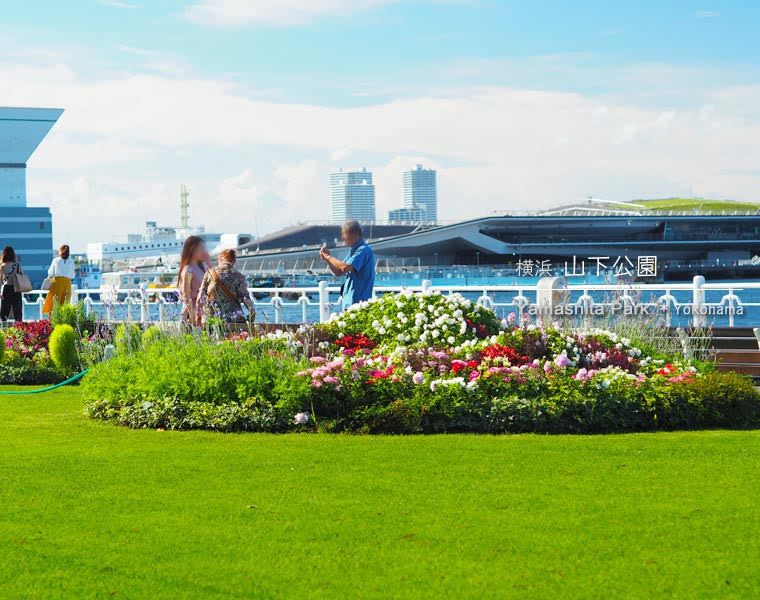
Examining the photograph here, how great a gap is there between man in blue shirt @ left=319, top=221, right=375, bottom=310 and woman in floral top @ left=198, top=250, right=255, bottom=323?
940 mm

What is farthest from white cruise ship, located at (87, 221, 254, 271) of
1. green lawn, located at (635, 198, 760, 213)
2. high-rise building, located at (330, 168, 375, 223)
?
green lawn, located at (635, 198, 760, 213)

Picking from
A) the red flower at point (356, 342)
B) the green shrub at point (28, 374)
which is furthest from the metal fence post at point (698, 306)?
the green shrub at point (28, 374)

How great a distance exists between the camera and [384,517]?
5.30m

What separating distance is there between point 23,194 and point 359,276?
70471mm

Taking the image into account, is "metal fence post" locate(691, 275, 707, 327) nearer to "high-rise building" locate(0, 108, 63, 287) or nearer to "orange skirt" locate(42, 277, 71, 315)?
"orange skirt" locate(42, 277, 71, 315)

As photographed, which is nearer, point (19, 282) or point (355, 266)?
point (355, 266)

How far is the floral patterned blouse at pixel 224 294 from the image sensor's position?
34.1 ft

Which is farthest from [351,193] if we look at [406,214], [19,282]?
[19,282]

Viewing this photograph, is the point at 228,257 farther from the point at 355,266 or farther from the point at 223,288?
the point at 355,266

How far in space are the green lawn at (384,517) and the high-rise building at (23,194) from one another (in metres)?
67.7

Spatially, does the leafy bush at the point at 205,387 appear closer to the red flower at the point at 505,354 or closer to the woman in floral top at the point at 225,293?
the woman in floral top at the point at 225,293

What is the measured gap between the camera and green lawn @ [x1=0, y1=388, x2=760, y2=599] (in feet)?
14.3

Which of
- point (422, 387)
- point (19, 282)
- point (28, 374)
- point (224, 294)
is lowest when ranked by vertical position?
point (28, 374)

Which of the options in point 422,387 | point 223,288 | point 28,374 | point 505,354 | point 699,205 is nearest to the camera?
point 422,387
